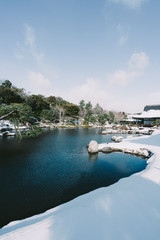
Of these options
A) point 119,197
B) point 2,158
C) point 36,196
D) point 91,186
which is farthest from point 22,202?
point 2,158

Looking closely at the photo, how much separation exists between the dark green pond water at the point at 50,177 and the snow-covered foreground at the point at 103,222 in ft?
5.12

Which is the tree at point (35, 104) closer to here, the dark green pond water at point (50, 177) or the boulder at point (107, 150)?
the dark green pond water at point (50, 177)

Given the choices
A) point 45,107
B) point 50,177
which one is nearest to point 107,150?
point 50,177

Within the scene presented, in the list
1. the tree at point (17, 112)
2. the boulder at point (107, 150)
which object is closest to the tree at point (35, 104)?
the tree at point (17, 112)

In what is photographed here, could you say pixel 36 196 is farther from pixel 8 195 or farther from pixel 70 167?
pixel 70 167

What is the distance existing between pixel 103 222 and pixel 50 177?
4951mm

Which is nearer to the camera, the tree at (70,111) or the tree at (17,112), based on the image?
the tree at (17,112)

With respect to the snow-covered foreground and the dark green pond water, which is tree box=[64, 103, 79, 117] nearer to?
the dark green pond water

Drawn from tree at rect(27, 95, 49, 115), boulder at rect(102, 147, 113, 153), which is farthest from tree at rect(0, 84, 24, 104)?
boulder at rect(102, 147, 113, 153)

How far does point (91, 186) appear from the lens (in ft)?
18.9

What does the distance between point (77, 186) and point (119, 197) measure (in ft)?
9.49

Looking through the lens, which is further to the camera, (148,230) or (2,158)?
(2,158)

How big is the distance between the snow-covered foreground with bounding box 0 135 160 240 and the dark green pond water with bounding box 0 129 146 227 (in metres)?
1.56

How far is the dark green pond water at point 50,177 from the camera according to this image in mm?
4547
